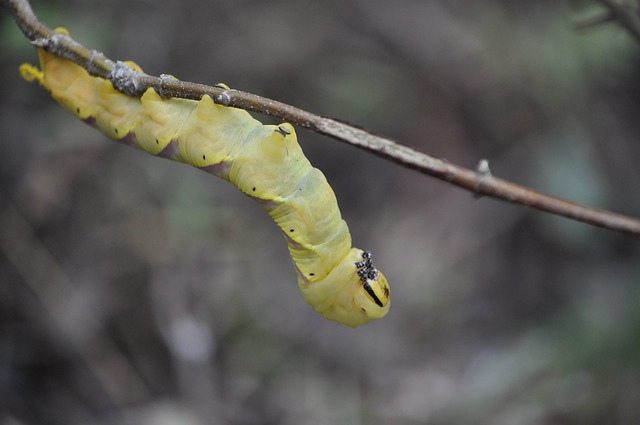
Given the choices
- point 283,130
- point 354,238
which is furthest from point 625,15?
point 354,238

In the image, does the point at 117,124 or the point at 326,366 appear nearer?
the point at 117,124

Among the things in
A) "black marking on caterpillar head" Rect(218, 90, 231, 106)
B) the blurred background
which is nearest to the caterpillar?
"black marking on caterpillar head" Rect(218, 90, 231, 106)

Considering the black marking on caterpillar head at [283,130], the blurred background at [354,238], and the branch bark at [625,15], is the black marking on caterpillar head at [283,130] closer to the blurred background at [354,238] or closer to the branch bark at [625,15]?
the branch bark at [625,15]

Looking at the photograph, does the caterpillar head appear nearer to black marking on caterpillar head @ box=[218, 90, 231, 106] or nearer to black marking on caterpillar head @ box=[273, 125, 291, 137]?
black marking on caterpillar head @ box=[273, 125, 291, 137]

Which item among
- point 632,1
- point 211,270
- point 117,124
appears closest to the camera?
point 117,124

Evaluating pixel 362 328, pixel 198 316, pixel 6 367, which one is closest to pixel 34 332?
pixel 6 367

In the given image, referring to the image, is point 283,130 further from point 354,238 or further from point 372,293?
point 354,238

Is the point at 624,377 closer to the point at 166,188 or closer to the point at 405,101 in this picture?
the point at 405,101
